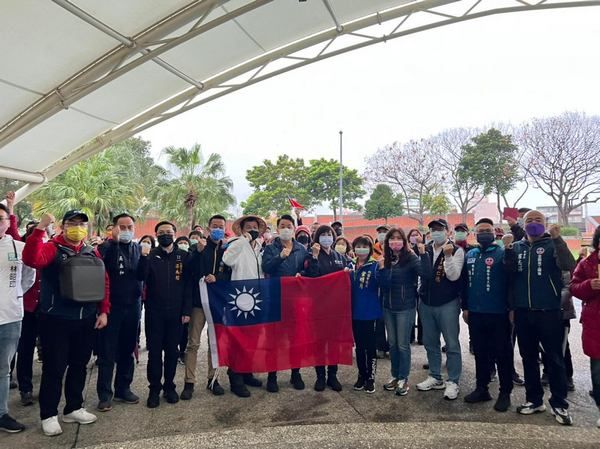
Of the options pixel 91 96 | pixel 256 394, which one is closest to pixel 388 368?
pixel 256 394

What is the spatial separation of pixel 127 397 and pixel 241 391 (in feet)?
3.87

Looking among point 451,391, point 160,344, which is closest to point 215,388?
point 160,344

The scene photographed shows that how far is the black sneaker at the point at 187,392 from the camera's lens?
4203 mm

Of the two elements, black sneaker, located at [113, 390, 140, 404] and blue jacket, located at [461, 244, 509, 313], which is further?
black sneaker, located at [113, 390, 140, 404]

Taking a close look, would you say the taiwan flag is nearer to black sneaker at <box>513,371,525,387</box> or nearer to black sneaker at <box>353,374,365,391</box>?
black sneaker at <box>353,374,365,391</box>

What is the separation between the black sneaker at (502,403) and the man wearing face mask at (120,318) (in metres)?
3.64

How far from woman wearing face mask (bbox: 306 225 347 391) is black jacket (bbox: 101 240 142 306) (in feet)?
6.41

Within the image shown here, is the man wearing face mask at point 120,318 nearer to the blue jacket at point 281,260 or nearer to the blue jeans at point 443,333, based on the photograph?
the blue jacket at point 281,260

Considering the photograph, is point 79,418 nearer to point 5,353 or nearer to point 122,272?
point 5,353

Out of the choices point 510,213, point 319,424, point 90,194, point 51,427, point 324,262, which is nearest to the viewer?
point 51,427

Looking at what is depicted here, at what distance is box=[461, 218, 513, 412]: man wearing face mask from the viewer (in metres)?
3.94

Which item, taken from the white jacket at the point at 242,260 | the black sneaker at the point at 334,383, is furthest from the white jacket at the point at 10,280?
the black sneaker at the point at 334,383

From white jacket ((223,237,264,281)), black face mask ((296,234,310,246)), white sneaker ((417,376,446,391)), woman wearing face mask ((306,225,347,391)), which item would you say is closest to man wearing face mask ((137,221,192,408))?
white jacket ((223,237,264,281))

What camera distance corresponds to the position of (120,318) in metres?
4.12
